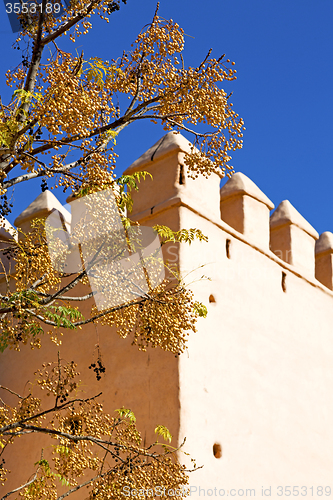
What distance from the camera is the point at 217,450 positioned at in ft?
18.9

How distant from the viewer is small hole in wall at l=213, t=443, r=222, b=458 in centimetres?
573

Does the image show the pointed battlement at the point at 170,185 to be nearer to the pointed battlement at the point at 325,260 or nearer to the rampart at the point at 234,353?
the rampart at the point at 234,353

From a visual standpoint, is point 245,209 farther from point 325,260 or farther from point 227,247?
point 325,260

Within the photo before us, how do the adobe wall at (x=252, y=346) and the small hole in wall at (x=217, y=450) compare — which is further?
the adobe wall at (x=252, y=346)

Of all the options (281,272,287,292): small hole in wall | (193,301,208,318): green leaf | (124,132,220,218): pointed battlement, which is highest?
(124,132,220,218): pointed battlement

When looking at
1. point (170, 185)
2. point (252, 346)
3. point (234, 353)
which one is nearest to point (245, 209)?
point (170, 185)

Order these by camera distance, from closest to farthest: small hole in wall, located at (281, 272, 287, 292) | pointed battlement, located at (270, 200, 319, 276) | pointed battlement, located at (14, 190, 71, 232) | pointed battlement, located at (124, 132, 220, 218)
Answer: pointed battlement, located at (124, 132, 220, 218)
small hole in wall, located at (281, 272, 287, 292)
pointed battlement, located at (14, 190, 71, 232)
pointed battlement, located at (270, 200, 319, 276)

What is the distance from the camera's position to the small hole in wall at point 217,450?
5.73 meters

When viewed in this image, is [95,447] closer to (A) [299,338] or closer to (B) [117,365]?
(B) [117,365]

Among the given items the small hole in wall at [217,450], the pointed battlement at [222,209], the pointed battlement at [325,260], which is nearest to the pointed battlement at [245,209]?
the pointed battlement at [222,209]

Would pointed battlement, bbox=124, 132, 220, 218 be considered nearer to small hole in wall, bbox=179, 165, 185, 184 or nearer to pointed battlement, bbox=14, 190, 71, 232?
small hole in wall, bbox=179, 165, 185, 184

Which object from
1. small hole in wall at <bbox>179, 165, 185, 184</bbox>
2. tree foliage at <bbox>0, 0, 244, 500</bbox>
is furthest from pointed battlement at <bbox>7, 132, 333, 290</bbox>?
tree foliage at <bbox>0, 0, 244, 500</bbox>

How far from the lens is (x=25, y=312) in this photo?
3.72 m

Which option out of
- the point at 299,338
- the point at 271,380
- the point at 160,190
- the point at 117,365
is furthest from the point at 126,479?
the point at 299,338
